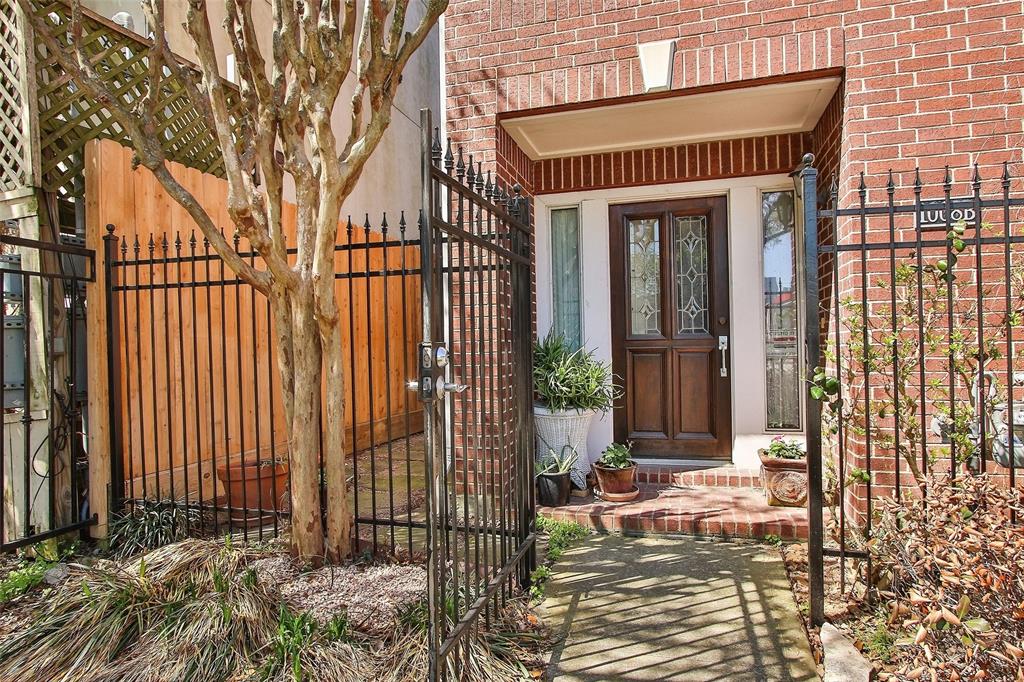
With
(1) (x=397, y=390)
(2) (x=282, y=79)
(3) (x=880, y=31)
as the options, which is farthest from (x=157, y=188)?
(3) (x=880, y=31)

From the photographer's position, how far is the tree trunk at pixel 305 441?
3158 millimetres

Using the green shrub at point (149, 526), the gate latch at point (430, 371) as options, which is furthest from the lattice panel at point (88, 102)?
the gate latch at point (430, 371)

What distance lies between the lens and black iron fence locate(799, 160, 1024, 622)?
9.16 feet

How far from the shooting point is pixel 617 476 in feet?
14.9

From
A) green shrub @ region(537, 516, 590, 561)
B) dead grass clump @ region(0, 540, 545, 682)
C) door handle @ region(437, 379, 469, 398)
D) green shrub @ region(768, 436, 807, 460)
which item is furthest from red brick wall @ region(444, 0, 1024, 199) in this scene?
dead grass clump @ region(0, 540, 545, 682)

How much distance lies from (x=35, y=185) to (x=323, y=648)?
127 inches

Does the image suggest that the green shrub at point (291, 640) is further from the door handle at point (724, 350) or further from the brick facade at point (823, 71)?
the door handle at point (724, 350)

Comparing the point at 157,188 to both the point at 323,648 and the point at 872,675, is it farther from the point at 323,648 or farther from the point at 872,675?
the point at 872,675

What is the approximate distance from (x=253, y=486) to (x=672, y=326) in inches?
133

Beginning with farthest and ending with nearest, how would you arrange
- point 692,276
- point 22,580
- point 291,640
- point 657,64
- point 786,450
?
1. point 692,276
2. point 786,450
3. point 657,64
4. point 22,580
5. point 291,640

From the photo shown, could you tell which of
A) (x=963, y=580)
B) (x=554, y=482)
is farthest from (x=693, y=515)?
(x=963, y=580)

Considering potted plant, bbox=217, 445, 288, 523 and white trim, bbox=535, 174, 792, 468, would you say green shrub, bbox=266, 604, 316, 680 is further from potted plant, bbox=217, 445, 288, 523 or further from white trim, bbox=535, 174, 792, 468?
white trim, bbox=535, 174, 792, 468

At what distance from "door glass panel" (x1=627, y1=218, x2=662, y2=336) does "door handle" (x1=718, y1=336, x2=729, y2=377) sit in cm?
49

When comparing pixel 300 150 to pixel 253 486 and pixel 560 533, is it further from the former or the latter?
pixel 560 533
